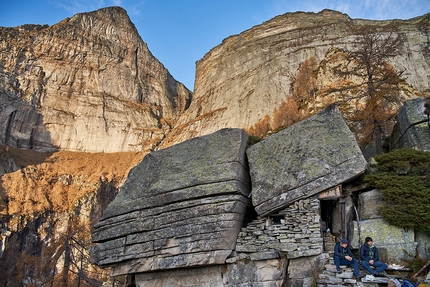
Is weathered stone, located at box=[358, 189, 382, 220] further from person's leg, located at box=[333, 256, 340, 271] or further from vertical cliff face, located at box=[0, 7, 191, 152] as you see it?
vertical cliff face, located at box=[0, 7, 191, 152]

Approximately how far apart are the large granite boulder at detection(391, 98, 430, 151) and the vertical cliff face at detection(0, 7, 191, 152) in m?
A: 47.7

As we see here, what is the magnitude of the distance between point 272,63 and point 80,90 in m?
35.1

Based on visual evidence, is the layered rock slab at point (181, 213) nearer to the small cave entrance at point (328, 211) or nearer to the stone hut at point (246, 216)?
the stone hut at point (246, 216)

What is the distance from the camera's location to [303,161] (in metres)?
12.7

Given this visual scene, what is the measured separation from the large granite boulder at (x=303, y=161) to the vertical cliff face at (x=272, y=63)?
3409 centimetres

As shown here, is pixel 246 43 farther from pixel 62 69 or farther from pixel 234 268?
pixel 234 268

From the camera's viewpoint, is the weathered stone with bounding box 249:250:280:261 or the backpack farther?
the weathered stone with bounding box 249:250:280:261

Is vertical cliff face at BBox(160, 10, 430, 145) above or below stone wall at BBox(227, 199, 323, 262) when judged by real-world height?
above

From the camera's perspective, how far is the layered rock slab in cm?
1188

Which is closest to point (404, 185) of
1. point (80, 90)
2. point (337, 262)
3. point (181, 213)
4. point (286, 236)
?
point (337, 262)

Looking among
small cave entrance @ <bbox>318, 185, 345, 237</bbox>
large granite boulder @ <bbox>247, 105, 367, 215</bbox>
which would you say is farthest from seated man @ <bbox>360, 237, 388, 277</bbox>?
large granite boulder @ <bbox>247, 105, 367, 215</bbox>

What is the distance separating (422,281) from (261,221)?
507cm

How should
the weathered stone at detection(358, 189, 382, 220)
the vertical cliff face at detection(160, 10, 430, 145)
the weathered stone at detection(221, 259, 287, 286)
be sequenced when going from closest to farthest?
the weathered stone at detection(221, 259, 287, 286)
the weathered stone at detection(358, 189, 382, 220)
the vertical cliff face at detection(160, 10, 430, 145)

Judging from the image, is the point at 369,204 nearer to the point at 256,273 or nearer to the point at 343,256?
the point at 343,256
